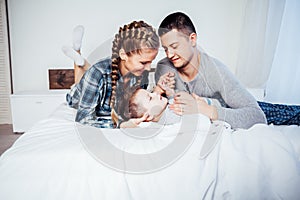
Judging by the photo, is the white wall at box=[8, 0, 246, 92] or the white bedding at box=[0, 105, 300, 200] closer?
the white bedding at box=[0, 105, 300, 200]

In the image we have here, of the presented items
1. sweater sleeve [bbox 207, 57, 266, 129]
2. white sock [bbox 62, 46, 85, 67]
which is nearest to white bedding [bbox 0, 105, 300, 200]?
Result: sweater sleeve [bbox 207, 57, 266, 129]

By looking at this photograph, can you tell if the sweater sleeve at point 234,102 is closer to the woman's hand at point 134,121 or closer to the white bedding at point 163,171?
the white bedding at point 163,171

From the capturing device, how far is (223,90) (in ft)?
4.09

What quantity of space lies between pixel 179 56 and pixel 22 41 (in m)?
2.41

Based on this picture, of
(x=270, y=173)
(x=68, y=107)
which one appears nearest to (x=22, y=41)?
(x=68, y=107)

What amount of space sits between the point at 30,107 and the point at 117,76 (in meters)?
1.71

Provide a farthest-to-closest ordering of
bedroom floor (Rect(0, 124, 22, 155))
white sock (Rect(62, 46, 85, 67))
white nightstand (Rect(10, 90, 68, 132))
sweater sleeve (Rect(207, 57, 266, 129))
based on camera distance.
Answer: white nightstand (Rect(10, 90, 68, 132))
bedroom floor (Rect(0, 124, 22, 155))
white sock (Rect(62, 46, 85, 67))
sweater sleeve (Rect(207, 57, 266, 129))

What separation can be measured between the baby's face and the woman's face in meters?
0.19

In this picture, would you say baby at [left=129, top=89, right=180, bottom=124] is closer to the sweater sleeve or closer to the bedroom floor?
the sweater sleeve

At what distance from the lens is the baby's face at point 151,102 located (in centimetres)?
121

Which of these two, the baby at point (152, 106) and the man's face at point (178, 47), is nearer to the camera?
the baby at point (152, 106)

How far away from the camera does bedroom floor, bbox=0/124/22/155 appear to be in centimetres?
231

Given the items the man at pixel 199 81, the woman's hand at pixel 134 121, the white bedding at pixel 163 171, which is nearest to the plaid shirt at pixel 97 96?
the woman's hand at pixel 134 121

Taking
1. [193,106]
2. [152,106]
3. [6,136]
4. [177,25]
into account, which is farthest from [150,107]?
Answer: [6,136]
